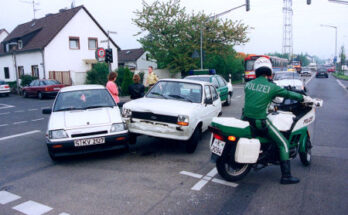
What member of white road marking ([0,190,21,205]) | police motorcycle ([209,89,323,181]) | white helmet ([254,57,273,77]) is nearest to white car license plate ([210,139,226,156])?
police motorcycle ([209,89,323,181])

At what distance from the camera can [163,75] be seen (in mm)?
35375

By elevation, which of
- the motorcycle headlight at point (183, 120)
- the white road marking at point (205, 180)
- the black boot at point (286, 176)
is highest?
the motorcycle headlight at point (183, 120)

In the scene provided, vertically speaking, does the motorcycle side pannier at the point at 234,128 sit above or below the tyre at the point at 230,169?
above

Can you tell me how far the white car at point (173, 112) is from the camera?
6.48 meters

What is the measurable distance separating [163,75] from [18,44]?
16.8 m

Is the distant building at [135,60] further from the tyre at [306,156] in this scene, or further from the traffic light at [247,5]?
the tyre at [306,156]

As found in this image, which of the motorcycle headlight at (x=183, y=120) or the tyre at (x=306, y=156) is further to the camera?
the motorcycle headlight at (x=183, y=120)

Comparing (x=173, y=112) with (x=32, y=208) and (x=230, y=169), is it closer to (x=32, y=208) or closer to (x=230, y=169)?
(x=230, y=169)

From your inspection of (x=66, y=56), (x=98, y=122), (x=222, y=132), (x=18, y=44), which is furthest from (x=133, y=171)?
(x=18, y=44)

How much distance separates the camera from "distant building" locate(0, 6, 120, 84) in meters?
29.8

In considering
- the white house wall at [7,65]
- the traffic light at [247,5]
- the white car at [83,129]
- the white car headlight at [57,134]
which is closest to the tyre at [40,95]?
the white house wall at [7,65]

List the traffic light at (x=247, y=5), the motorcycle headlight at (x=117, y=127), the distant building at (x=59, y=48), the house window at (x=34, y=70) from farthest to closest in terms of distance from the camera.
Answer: the house window at (x=34, y=70) → the distant building at (x=59, y=48) → the traffic light at (x=247, y=5) → the motorcycle headlight at (x=117, y=127)

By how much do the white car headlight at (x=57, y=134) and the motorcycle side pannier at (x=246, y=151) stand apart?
336 cm

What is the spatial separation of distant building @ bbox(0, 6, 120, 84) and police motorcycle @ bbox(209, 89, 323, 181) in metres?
24.6
